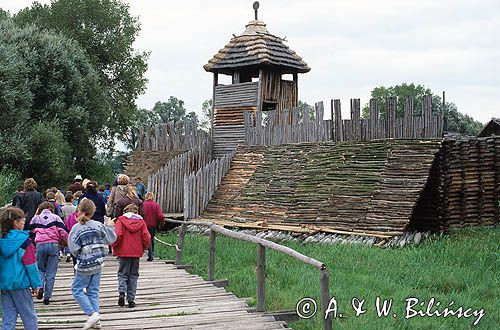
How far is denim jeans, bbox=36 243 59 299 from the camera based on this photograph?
28.1 ft

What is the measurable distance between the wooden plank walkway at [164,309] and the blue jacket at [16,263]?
3.33ft

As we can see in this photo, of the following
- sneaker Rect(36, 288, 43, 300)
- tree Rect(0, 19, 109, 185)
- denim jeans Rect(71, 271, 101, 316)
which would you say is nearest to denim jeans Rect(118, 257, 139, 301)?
denim jeans Rect(71, 271, 101, 316)

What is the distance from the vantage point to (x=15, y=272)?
633cm

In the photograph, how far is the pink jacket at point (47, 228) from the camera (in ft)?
28.2

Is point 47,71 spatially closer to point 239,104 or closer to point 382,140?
point 239,104

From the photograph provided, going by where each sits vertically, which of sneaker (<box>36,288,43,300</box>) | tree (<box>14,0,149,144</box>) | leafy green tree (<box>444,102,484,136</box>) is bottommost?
sneaker (<box>36,288,43,300</box>)

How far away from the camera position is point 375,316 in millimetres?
8039

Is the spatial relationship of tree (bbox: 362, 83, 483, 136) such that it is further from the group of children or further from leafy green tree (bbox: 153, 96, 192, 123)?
the group of children

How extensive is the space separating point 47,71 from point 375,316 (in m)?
23.8

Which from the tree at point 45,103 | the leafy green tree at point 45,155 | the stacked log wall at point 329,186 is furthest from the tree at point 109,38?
the stacked log wall at point 329,186

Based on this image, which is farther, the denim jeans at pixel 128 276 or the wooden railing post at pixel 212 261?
the wooden railing post at pixel 212 261

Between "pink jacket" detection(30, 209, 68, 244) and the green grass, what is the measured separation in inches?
99.6

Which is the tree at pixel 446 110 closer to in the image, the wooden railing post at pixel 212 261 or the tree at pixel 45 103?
the tree at pixel 45 103

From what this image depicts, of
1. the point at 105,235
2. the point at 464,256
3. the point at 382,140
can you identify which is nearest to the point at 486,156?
the point at 382,140
